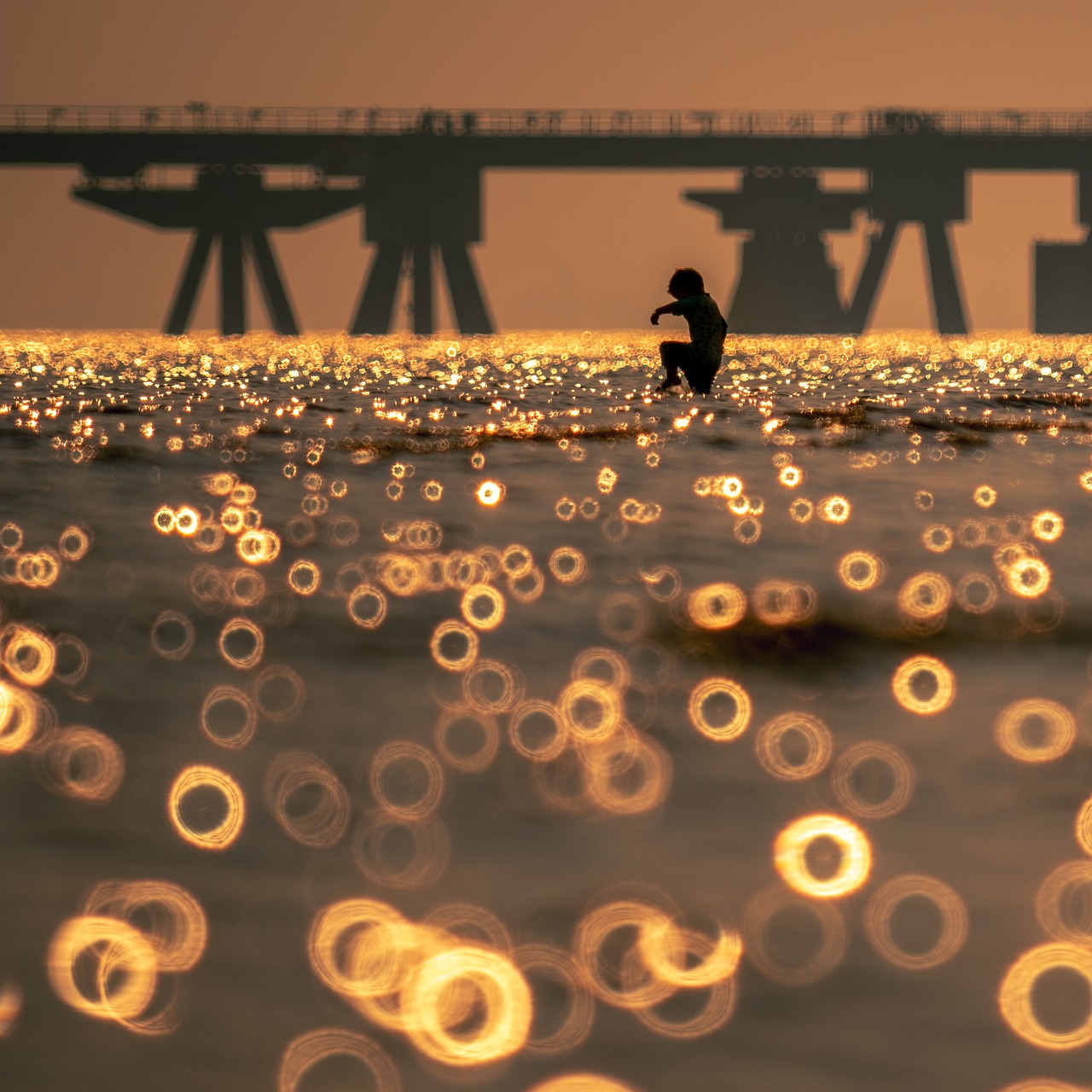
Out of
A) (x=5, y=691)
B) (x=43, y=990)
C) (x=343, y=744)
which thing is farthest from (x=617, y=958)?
(x=5, y=691)

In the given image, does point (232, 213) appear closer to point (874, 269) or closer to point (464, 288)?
point (464, 288)

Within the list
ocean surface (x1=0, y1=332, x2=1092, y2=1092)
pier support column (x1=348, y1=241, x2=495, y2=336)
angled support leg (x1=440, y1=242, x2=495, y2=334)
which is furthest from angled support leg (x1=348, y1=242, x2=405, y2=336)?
ocean surface (x1=0, y1=332, x2=1092, y2=1092)

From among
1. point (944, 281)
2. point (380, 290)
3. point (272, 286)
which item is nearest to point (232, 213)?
point (272, 286)

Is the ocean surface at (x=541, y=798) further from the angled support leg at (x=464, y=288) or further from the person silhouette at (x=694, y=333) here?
the angled support leg at (x=464, y=288)

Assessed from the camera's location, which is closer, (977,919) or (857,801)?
(977,919)

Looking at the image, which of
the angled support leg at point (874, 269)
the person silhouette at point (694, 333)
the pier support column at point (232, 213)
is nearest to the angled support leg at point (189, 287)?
the pier support column at point (232, 213)

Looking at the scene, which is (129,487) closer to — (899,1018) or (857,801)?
(857,801)
